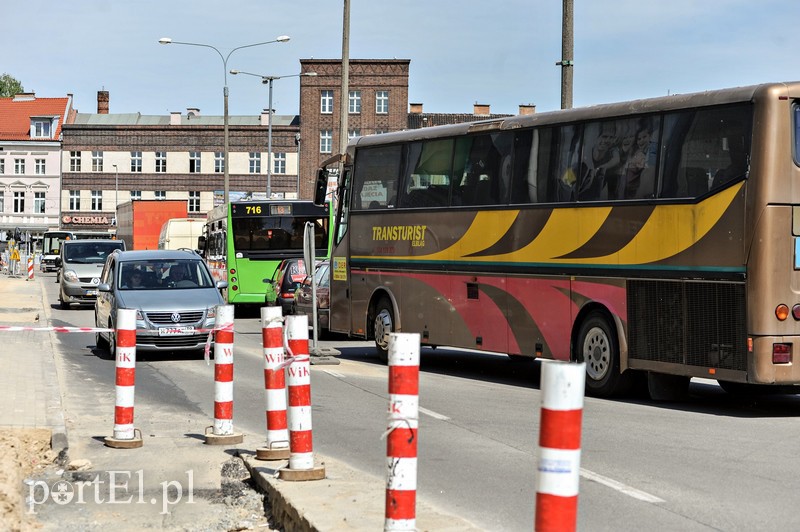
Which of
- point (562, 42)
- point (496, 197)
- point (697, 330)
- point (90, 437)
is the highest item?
point (562, 42)

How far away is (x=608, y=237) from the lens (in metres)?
15.1

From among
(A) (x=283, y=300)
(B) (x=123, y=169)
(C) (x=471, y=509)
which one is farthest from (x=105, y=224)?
(C) (x=471, y=509)

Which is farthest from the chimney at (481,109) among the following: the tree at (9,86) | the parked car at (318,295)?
the parked car at (318,295)

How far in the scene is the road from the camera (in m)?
8.16

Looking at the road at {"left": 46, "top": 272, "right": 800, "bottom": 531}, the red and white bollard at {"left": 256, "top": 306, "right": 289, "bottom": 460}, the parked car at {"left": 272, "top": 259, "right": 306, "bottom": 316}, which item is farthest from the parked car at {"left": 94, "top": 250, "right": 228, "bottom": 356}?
the red and white bollard at {"left": 256, "top": 306, "right": 289, "bottom": 460}

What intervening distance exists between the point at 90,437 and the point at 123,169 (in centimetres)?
9549

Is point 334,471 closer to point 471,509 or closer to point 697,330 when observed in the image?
point 471,509

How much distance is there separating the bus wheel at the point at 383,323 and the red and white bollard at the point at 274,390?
33.3 feet

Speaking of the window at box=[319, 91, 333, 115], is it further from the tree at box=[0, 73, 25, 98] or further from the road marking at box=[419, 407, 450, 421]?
the road marking at box=[419, 407, 450, 421]

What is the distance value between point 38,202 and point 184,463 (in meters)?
106

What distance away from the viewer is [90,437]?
11.6 metres

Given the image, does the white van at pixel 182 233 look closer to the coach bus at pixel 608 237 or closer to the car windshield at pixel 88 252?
the car windshield at pixel 88 252

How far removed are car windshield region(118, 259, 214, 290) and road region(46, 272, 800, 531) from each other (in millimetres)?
1973

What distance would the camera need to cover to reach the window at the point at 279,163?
334 feet
